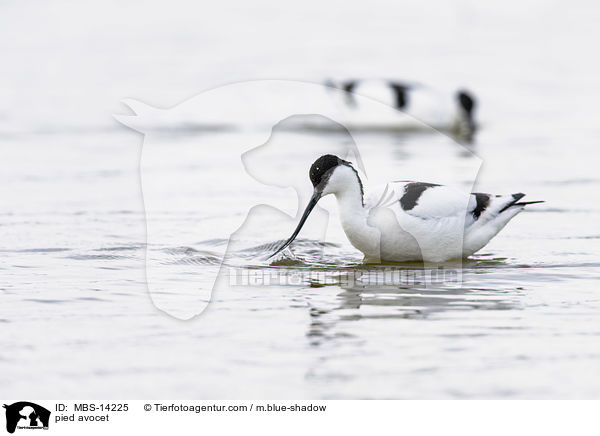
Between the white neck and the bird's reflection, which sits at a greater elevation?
the white neck

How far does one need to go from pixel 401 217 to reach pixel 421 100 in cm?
999

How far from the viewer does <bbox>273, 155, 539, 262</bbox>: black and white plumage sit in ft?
28.1

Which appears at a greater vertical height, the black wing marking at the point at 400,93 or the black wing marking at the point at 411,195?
the black wing marking at the point at 400,93

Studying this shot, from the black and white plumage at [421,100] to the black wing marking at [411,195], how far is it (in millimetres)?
8712

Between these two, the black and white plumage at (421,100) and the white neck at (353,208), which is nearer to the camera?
the white neck at (353,208)

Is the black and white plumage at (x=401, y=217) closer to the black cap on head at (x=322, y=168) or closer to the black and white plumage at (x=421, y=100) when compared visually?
the black cap on head at (x=322, y=168)

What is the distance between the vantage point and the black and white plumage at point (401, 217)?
856 centimetres

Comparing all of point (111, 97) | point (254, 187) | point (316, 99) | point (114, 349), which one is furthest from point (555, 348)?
point (111, 97)

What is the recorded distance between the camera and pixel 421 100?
1823 cm
